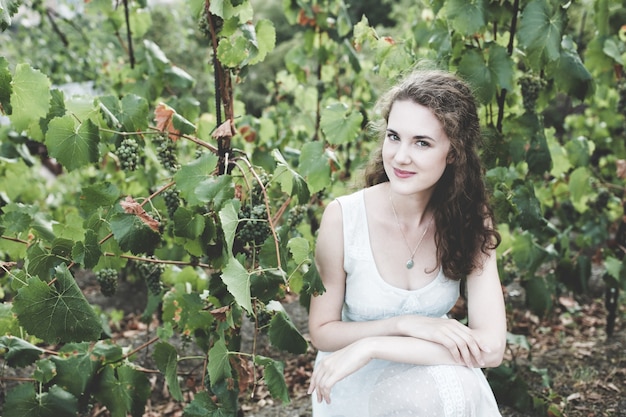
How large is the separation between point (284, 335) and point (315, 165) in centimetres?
66

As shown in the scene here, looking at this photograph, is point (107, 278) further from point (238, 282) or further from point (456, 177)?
point (456, 177)

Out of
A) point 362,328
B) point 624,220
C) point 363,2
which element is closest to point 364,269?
point 362,328

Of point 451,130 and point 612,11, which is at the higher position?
point 612,11

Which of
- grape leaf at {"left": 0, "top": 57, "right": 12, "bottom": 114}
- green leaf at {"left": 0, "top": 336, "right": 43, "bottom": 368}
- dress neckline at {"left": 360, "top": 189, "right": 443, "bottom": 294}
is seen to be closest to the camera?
grape leaf at {"left": 0, "top": 57, "right": 12, "bottom": 114}

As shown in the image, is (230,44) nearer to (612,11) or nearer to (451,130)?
(451,130)

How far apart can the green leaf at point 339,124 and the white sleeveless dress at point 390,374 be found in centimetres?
24

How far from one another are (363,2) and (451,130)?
13473mm

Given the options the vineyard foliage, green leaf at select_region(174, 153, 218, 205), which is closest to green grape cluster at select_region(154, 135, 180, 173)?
the vineyard foliage

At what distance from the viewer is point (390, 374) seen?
1.84 metres

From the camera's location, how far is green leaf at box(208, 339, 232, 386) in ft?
5.66

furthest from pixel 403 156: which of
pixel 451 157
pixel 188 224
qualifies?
pixel 188 224

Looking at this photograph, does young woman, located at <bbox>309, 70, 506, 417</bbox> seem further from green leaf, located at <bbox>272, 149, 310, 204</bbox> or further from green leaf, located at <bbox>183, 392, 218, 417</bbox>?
green leaf, located at <bbox>183, 392, 218, 417</bbox>

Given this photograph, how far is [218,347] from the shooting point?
1728 millimetres

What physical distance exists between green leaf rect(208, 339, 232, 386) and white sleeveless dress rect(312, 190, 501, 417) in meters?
0.38
